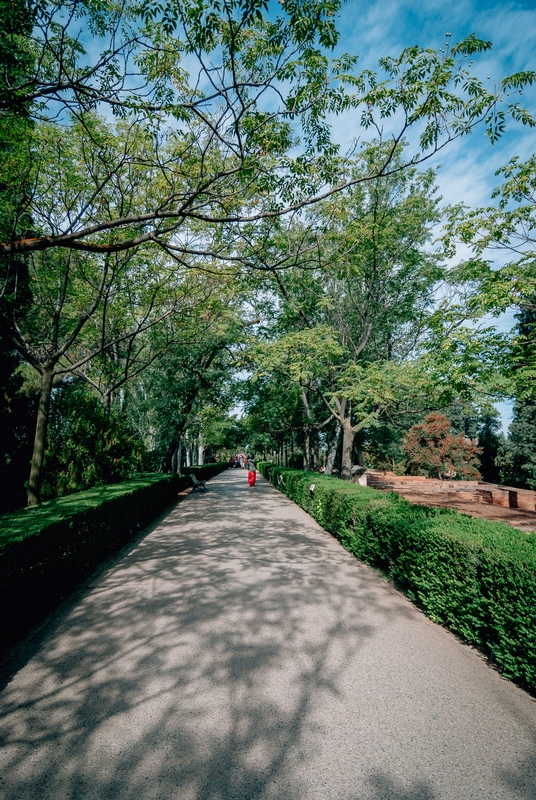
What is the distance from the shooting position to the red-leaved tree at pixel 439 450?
27.1 meters

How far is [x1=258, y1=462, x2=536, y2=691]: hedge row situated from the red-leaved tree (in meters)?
22.8

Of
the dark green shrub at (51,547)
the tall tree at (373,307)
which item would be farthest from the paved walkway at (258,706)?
the tall tree at (373,307)

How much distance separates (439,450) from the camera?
27.1 meters

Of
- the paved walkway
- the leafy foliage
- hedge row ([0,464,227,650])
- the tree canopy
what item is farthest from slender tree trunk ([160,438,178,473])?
the paved walkway

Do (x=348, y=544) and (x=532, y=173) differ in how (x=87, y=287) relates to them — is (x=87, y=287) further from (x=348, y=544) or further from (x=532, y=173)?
(x=532, y=173)

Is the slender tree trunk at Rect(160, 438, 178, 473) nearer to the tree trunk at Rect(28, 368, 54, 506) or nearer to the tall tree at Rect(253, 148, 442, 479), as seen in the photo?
the tall tree at Rect(253, 148, 442, 479)

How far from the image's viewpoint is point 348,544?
24.5 feet

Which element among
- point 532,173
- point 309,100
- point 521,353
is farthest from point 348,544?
point 532,173

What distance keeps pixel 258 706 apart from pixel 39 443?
24.0 feet

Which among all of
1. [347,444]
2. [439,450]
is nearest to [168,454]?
[347,444]

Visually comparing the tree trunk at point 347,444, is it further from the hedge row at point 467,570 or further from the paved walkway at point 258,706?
the paved walkway at point 258,706

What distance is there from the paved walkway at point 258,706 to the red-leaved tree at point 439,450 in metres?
24.4

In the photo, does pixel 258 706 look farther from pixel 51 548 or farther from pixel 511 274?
pixel 511 274

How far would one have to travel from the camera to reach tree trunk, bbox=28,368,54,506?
7.77 m
